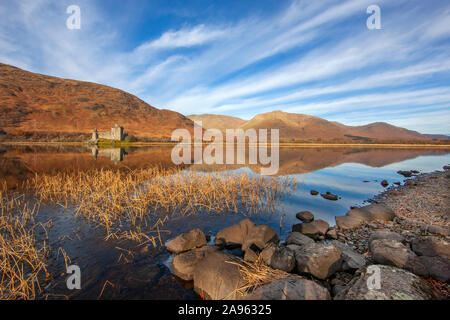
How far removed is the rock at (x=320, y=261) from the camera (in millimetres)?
4793

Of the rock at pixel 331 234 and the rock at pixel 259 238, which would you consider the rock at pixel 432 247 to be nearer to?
the rock at pixel 331 234

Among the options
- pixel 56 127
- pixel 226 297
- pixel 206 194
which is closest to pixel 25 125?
pixel 56 127

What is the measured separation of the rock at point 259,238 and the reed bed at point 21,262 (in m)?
5.64

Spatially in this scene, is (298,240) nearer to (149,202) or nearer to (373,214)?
(373,214)

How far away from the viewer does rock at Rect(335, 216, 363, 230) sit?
8422 millimetres

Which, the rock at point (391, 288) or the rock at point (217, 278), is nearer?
the rock at point (391, 288)

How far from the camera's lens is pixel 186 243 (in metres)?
6.30

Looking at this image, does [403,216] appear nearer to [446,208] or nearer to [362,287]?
[446,208]

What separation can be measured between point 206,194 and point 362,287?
29.2 feet

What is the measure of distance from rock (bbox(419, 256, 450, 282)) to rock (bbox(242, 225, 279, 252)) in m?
3.91

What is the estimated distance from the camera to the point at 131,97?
603ft

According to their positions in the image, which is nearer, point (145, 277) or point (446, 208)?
point (145, 277)

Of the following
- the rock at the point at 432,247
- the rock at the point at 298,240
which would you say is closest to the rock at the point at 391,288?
the rock at the point at 432,247

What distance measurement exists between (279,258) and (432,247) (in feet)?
13.7
